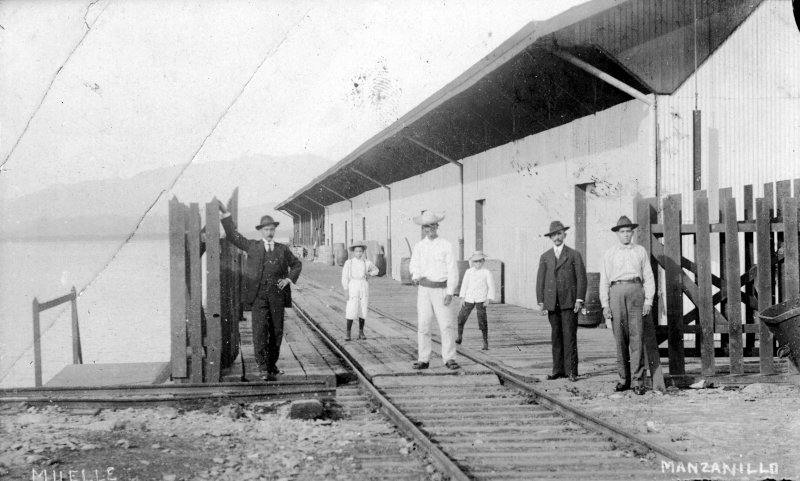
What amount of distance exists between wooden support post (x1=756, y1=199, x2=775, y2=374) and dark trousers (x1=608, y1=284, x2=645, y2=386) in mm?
1499

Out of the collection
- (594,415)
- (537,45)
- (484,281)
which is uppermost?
(537,45)

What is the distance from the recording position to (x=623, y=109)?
1285 cm

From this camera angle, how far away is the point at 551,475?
5090mm

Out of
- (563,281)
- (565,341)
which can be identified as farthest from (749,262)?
(565,341)

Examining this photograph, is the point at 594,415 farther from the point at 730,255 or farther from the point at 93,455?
the point at 93,455

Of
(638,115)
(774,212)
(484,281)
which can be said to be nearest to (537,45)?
(638,115)

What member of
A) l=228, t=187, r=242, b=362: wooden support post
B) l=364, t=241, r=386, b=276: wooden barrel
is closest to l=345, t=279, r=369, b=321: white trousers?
l=228, t=187, r=242, b=362: wooden support post

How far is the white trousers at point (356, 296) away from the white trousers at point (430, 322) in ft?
10.4

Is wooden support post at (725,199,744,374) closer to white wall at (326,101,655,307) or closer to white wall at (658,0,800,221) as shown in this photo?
white wall at (326,101,655,307)

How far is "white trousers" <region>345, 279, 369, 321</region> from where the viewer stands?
40.1 ft

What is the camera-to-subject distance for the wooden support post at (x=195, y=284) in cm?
785

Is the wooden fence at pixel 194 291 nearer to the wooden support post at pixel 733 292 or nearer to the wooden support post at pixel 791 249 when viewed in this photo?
the wooden support post at pixel 733 292

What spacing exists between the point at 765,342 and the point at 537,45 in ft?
19.4

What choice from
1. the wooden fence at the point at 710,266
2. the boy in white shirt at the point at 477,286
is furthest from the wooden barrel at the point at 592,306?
the wooden fence at the point at 710,266
